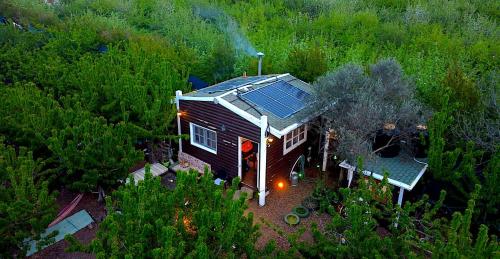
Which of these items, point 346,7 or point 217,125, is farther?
point 346,7

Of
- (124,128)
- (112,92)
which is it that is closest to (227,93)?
(124,128)

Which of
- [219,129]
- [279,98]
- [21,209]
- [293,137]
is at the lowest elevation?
[293,137]

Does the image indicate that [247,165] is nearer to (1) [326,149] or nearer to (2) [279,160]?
(2) [279,160]

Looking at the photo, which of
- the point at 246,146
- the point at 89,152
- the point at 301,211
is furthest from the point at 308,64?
the point at 89,152

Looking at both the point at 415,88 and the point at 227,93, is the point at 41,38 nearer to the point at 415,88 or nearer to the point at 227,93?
the point at 227,93

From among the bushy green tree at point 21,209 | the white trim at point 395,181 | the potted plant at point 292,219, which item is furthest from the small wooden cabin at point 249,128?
the bushy green tree at point 21,209

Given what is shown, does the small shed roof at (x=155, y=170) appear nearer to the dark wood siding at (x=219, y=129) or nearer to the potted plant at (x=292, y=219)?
the dark wood siding at (x=219, y=129)

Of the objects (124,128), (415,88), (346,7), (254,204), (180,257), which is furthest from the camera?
(346,7)
